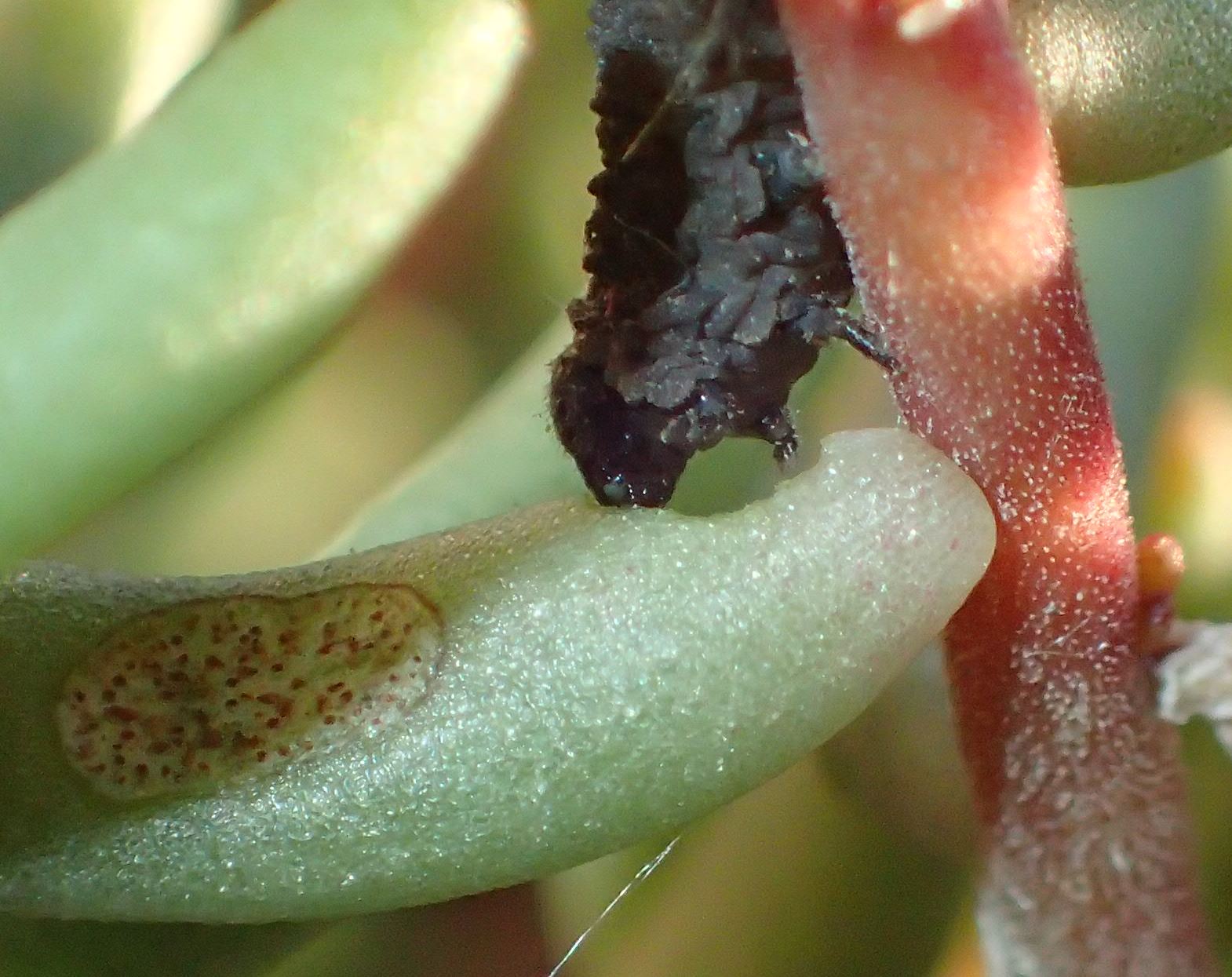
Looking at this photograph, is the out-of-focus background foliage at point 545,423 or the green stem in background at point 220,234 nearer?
the green stem in background at point 220,234

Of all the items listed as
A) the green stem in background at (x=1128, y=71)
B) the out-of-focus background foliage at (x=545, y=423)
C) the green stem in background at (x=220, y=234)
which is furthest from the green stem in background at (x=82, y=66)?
the green stem in background at (x=1128, y=71)

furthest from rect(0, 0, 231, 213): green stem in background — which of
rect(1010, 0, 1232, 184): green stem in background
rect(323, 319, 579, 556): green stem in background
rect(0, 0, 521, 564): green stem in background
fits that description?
rect(1010, 0, 1232, 184): green stem in background

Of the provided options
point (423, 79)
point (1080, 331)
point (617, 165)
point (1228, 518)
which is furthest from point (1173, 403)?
point (423, 79)

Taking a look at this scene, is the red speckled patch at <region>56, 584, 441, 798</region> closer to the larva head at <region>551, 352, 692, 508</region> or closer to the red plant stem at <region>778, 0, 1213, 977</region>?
the larva head at <region>551, 352, 692, 508</region>

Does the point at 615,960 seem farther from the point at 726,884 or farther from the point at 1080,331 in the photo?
the point at 1080,331

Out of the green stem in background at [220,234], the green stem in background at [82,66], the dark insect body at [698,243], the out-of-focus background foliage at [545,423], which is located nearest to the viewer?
the green stem in background at [220,234]

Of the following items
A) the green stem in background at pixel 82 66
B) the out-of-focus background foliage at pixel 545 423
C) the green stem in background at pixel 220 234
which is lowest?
the out-of-focus background foliage at pixel 545 423

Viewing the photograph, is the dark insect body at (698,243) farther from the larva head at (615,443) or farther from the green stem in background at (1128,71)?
the green stem in background at (1128,71)

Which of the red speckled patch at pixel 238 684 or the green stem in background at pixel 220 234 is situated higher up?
the green stem in background at pixel 220 234
